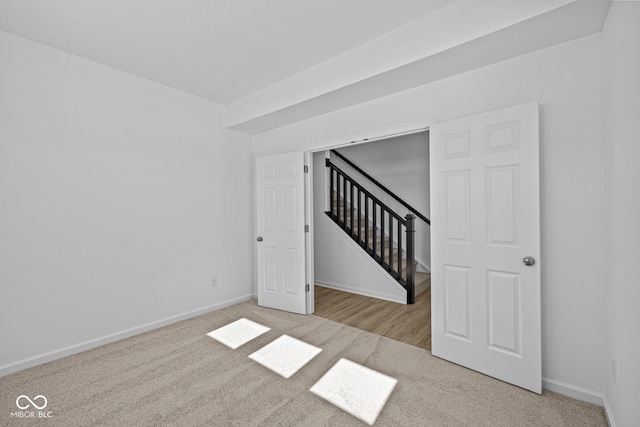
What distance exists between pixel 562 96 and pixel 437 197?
3.53 feet

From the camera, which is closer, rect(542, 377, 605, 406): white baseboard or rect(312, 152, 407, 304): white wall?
rect(542, 377, 605, 406): white baseboard

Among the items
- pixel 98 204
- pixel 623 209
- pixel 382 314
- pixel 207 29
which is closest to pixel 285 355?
pixel 382 314

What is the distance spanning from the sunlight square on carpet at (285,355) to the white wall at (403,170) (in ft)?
11.1

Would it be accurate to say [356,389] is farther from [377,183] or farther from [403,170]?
[403,170]

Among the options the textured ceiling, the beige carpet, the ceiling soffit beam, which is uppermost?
the textured ceiling

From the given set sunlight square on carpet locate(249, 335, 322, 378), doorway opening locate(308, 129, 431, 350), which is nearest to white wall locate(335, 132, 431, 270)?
doorway opening locate(308, 129, 431, 350)

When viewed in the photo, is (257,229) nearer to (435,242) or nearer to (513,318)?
(435,242)

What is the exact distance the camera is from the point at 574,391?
189 centimetres

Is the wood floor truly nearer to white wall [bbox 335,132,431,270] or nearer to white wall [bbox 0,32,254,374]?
white wall [bbox 335,132,431,270]

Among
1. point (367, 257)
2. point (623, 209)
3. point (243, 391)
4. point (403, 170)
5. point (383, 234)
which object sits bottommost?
point (243, 391)

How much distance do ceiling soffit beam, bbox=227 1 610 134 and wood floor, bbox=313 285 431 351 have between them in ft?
8.14

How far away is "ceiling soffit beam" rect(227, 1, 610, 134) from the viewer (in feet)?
5.57

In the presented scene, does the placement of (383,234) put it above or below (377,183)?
below

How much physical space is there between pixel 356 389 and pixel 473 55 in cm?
262
